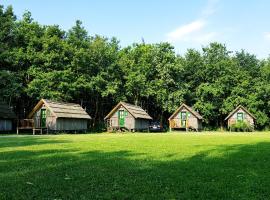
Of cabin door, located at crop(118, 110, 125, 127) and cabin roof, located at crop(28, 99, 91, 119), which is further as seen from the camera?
cabin door, located at crop(118, 110, 125, 127)

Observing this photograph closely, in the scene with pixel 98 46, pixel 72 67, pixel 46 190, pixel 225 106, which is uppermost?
pixel 98 46

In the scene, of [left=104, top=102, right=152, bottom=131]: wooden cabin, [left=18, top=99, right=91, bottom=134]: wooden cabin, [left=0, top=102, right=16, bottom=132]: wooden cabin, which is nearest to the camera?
[left=18, top=99, right=91, bottom=134]: wooden cabin

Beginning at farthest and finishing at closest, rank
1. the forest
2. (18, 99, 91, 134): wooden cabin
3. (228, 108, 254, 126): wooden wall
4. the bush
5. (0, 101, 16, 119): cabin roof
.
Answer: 1. (228, 108, 254, 126): wooden wall
2. the bush
3. the forest
4. (0, 101, 16, 119): cabin roof
5. (18, 99, 91, 134): wooden cabin

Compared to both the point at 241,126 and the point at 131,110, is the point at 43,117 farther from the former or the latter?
the point at 241,126

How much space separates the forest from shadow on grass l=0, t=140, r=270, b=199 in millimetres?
43895

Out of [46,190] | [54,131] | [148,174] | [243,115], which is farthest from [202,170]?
[243,115]

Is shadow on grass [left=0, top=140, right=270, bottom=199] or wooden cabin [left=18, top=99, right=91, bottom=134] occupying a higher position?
wooden cabin [left=18, top=99, right=91, bottom=134]

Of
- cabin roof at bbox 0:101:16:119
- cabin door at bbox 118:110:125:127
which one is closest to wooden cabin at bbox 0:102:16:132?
cabin roof at bbox 0:101:16:119

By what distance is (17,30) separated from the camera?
2286 inches

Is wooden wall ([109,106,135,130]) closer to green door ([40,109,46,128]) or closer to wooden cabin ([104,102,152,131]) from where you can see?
wooden cabin ([104,102,152,131])

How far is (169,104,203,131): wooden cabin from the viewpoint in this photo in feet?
213

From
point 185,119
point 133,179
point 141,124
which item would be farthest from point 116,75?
point 133,179

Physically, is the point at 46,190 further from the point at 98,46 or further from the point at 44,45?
the point at 98,46

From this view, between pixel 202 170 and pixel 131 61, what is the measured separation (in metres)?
59.6
